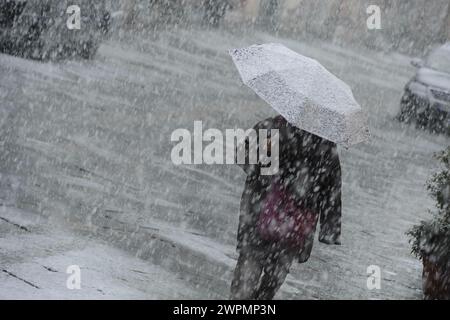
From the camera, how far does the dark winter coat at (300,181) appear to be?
5363 millimetres

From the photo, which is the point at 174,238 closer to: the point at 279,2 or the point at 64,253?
the point at 64,253

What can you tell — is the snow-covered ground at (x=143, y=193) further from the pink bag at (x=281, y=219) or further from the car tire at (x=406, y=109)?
the pink bag at (x=281, y=219)

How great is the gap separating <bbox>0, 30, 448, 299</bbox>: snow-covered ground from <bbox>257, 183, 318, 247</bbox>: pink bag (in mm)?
1441

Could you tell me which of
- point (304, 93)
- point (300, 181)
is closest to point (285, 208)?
point (300, 181)

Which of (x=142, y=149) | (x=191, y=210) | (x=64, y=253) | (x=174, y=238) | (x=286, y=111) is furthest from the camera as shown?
(x=142, y=149)

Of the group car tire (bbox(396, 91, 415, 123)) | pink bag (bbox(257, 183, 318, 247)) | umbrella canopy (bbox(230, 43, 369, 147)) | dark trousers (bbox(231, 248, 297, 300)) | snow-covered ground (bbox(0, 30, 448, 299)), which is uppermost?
umbrella canopy (bbox(230, 43, 369, 147))

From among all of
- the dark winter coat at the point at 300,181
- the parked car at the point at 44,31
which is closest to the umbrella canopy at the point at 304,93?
the dark winter coat at the point at 300,181

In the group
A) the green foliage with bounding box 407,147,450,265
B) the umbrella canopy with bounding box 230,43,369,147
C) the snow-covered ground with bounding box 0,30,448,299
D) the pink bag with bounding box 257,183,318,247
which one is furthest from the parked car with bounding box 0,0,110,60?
the pink bag with bounding box 257,183,318,247

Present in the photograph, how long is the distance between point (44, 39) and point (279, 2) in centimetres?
1820

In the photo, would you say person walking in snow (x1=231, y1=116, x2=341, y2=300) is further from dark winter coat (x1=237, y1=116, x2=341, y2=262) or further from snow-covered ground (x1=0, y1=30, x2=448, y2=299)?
snow-covered ground (x1=0, y1=30, x2=448, y2=299)

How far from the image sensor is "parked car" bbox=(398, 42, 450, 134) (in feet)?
55.2

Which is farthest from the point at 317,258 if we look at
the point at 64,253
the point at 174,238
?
the point at 64,253

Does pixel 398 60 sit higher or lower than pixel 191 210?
lower
